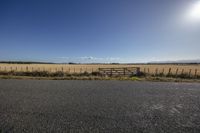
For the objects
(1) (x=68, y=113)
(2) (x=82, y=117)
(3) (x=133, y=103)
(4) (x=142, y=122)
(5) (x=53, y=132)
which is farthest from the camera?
(3) (x=133, y=103)

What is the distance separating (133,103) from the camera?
8.05 metres

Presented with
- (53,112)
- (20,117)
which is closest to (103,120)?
(53,112)

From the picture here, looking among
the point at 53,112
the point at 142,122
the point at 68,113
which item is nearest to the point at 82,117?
the point at 68,113

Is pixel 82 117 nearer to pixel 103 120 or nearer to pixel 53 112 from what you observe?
pixel 103 120

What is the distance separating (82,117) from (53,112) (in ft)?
4.44

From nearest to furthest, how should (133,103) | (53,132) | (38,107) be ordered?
(53,132)
(38,107)
(133,103)

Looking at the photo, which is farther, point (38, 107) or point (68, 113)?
point (38, 107)

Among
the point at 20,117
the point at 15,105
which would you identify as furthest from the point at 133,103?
the point at 15,105

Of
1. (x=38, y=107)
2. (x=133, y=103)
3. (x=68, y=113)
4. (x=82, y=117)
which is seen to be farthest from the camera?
(x=133, y=103)

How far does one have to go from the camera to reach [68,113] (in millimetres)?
6367

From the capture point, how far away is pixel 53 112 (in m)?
6.45

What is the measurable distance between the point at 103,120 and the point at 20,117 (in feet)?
10.0

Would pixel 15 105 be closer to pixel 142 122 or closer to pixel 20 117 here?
pixel 20 117

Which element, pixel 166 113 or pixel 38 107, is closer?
pixel 166 113
